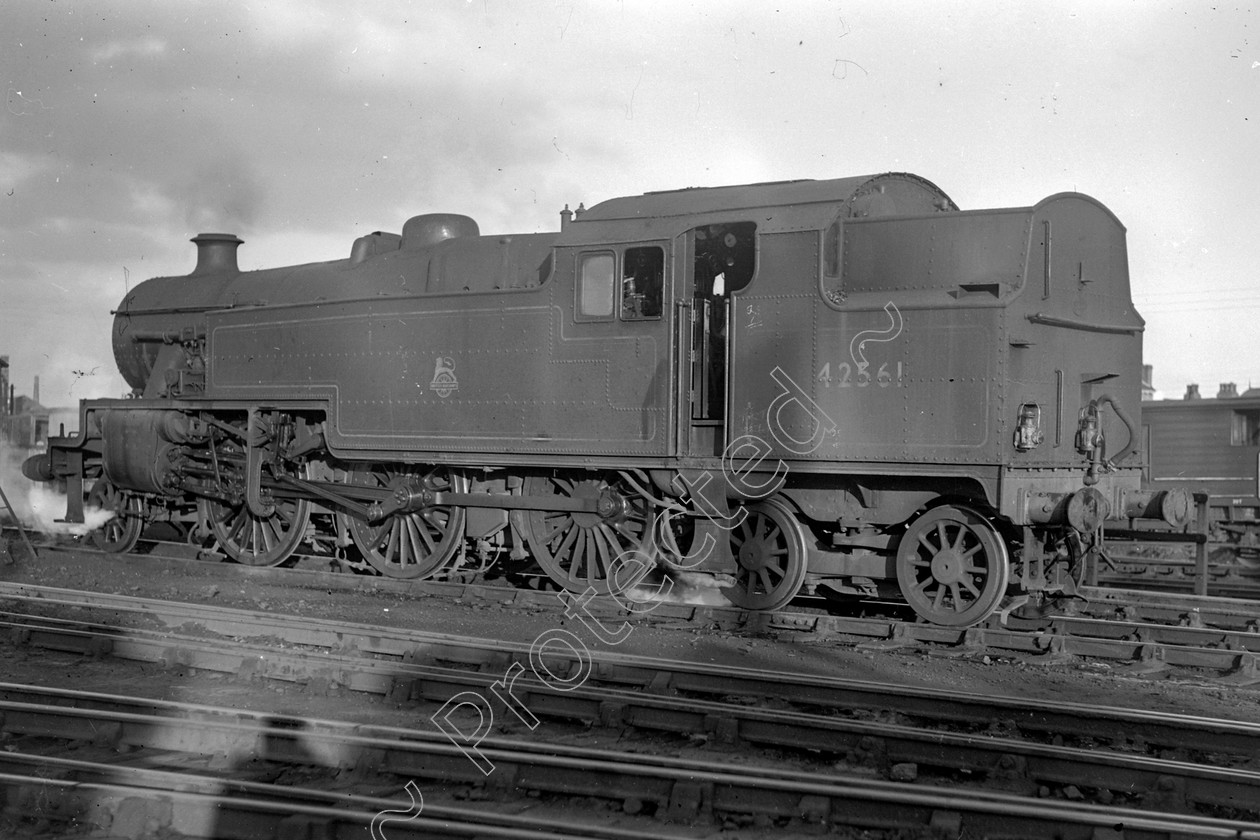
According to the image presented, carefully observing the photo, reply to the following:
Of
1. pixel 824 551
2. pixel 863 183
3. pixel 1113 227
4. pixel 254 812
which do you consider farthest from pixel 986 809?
pixel 1113 227

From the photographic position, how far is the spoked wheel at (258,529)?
1281cm

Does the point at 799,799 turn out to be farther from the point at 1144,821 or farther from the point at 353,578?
the point at 353,578

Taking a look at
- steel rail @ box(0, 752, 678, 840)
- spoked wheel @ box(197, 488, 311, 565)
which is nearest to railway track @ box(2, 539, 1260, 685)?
spoked wheel @ box(197, 488, 311, 565)

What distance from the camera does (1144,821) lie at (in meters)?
4.78

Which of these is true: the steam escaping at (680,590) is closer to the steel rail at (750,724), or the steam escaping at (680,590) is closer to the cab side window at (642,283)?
the cab side window at (642,283)

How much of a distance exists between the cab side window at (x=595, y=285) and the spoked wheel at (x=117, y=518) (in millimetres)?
7037

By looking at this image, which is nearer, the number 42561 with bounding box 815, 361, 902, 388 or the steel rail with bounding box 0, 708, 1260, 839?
the steel rail with bounding box 0, 708, 1260, 839

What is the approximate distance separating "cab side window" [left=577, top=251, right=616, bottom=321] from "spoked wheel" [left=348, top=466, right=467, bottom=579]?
2.47 meters

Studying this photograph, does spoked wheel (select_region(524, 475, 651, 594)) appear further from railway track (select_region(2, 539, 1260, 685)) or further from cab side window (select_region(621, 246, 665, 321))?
cab side window (select_region(621, 246, 665, 321))

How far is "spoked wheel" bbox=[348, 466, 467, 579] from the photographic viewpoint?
11.7 m

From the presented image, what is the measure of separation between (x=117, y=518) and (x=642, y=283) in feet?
26.4

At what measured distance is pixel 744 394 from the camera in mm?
9617

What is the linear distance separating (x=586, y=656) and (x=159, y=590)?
5666 millimetres

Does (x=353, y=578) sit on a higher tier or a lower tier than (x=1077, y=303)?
lower
